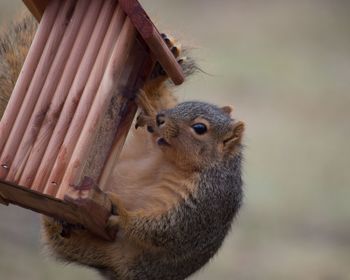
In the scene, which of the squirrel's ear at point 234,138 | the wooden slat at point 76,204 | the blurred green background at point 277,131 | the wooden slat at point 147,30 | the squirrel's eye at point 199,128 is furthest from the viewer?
the blurred green background at point 277,131

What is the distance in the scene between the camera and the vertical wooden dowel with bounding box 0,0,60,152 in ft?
12.9

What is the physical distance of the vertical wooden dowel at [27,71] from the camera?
3.94 meters

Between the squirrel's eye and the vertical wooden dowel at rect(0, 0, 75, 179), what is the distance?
0.61 metres

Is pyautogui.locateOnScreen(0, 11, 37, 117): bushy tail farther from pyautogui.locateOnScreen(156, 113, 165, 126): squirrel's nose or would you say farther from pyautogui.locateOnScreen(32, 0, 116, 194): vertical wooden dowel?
pyautogui.locateOnScreen(156, 113, 165, 126): squirrel's nose

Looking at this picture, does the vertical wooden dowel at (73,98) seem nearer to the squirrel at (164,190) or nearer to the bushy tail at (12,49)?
the squirrel at (164,190)

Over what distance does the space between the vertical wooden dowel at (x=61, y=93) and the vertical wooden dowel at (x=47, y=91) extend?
0.04ft

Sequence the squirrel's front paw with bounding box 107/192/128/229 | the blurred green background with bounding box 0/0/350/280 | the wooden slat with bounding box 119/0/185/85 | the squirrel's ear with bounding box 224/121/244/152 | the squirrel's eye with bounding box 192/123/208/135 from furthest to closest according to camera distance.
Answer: the blurred green background with bounding box 0/0/350/280
the squirrel's ear with bounding box 224/121/244/152
the squirrel's eye with bounding box 192/123/208/135
the squirrel's front paw with bounding box 107/192/128/229
the wooden slat with bounding box 119/0/185/85

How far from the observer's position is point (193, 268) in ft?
14.7

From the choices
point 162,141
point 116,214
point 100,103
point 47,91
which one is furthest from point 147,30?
point 116,214

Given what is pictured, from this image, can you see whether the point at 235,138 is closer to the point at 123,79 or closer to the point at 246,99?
the point at 123,79

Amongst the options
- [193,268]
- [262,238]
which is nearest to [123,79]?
[193,268]

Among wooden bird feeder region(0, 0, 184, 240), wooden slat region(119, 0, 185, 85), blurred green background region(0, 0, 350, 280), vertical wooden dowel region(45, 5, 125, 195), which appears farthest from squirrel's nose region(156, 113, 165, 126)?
blurred green background region(0, 0, 350, 280)

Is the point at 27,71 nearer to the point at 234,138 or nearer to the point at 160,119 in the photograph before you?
the point at 160,119

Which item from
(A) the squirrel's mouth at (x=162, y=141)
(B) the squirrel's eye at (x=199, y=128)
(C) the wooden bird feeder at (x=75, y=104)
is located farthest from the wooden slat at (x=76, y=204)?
(B) the squirrel's eye at (x=199, y=128)
